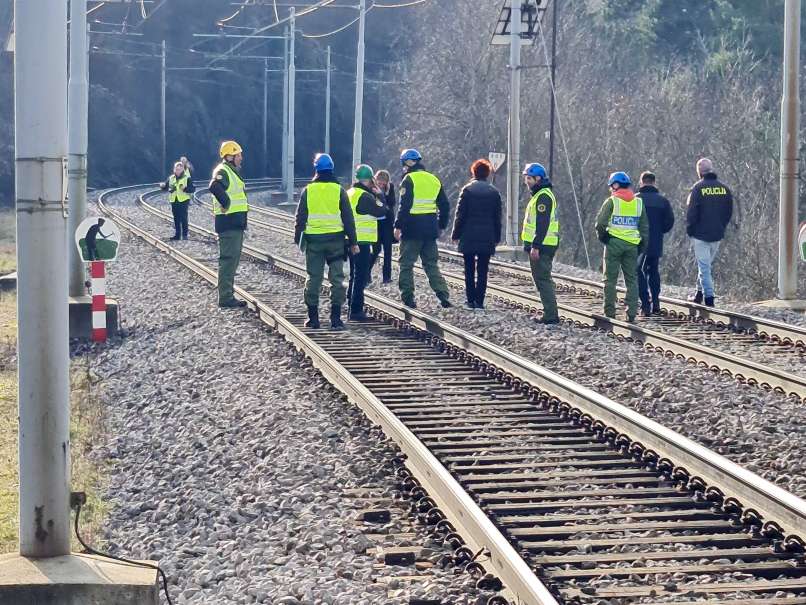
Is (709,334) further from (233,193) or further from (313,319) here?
(233,193)

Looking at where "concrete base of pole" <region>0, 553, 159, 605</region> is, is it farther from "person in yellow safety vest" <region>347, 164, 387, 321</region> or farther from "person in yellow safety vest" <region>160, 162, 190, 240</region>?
"person in yellow safety vest" <region>160, 162, 190, 240</region>

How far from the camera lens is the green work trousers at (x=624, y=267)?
1467 centimetres

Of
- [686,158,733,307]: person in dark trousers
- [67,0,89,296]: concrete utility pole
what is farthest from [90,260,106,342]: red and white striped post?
[686,158,733,307]: person in dark trousers

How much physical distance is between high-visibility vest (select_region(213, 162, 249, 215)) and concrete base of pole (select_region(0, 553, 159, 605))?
34.5ft

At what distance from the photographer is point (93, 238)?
14789 mm

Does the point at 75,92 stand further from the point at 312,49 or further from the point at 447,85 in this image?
the point at 312,49

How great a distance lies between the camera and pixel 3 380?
13.1 metres

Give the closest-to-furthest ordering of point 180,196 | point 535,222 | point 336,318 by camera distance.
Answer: point 336,318
point 535,222
point 180,196

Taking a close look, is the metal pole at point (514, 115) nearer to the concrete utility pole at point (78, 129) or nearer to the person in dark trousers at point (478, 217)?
the person in dark trousers at point (478, 217)

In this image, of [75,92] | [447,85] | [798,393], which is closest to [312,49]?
[447,85]

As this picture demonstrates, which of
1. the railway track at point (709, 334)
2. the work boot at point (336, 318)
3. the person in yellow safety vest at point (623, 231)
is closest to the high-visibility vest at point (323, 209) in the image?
the work boot at point (336, 318)

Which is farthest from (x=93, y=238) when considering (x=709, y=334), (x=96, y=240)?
(x=709, y=334)

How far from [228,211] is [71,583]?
36.2ft

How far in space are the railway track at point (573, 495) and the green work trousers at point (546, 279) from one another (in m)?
3.21
